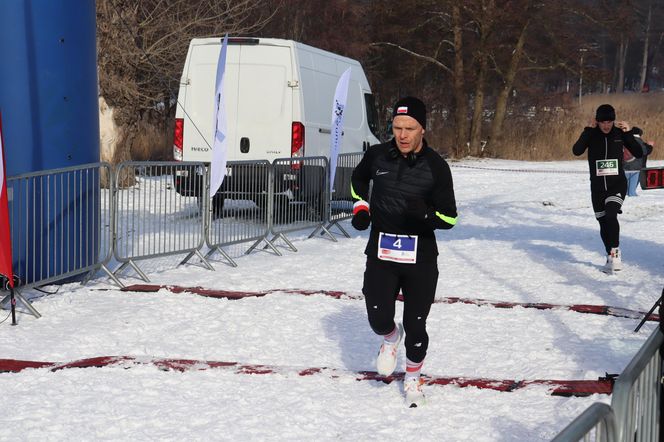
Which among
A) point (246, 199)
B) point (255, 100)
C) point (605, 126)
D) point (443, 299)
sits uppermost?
point (255, 100)

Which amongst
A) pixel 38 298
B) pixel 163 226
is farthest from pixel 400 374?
pixel 163 226

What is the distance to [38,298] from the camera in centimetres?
845

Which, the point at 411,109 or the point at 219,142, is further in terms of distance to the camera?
the point at 219,142

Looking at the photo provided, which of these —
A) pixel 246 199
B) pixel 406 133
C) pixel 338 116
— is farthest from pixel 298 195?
pixel 406 133

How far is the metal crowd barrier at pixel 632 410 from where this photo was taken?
2477 mm

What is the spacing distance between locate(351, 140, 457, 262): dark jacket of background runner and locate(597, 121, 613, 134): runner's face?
16.7 ft

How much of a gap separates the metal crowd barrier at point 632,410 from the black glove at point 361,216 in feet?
7.35

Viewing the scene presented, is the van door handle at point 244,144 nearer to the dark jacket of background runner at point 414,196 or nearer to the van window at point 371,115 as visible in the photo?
the van window at point 371,115

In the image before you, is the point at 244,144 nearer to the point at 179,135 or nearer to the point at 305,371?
the point at 179,135

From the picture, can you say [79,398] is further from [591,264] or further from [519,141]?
[519,141]

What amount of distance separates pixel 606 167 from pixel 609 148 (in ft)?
0.68

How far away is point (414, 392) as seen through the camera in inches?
216

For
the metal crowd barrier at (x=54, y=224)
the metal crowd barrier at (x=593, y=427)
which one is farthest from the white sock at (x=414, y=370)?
the metal crowd barrier at (x=54, y=224)

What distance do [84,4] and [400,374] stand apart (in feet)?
17.0
